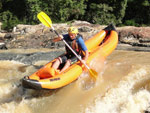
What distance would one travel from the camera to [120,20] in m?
12.2

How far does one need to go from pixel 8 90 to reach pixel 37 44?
4145 mm

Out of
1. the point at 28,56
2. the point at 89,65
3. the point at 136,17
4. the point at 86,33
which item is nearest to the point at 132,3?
the point at 136,17

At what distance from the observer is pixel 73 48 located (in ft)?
12.7

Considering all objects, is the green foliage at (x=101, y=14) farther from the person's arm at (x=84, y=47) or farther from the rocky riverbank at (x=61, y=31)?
the person's arm at (x=84, y=47)

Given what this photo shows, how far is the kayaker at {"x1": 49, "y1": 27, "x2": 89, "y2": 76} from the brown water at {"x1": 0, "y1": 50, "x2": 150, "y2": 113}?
332mm

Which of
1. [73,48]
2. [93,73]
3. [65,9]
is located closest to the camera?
[93,73]

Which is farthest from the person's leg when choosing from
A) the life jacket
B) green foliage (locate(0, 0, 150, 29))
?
green foliage (locate(0, 0, 150, 29))

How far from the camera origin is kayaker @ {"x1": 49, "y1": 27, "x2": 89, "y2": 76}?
3.63m

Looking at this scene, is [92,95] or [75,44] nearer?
[92,95]

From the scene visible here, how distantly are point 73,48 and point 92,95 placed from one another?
44.2 inches

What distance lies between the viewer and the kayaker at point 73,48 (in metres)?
3.63

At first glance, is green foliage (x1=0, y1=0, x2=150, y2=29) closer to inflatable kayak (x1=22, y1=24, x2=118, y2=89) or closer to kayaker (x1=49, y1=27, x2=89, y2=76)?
inflatable kayak (x1=22, y1=24, x2=118, y2=89)

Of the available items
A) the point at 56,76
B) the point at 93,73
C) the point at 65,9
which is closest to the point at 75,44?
the point at 93,73

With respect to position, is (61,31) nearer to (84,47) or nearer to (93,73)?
(84,47)
